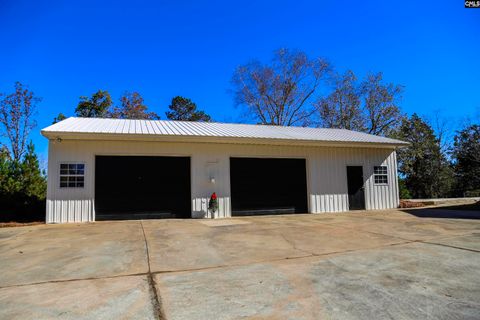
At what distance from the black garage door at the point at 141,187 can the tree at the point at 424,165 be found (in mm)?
21734

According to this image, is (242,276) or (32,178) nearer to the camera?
(242,276)

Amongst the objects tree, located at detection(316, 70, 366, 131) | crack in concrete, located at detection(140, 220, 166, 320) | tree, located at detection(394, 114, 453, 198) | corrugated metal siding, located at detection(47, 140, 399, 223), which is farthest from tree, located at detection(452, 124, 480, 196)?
crack in concrete, located at detection(140, 220, 166, 320)

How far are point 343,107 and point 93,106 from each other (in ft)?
72.4

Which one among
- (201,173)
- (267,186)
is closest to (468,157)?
(267,186)

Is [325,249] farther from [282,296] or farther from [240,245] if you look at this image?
[282,296]

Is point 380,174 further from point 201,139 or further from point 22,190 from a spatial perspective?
point 22,190

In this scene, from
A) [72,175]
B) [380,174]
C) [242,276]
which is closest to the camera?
[242,276]

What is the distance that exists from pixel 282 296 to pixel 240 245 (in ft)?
9.22

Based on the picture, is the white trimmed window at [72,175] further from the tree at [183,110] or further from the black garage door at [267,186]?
the tree at [183,110]

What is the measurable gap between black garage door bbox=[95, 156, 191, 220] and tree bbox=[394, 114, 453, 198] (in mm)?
21734

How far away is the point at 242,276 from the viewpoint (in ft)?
13.4

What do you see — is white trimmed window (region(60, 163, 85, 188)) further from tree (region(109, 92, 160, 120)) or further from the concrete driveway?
tree (region(109, 92, 160, 120))

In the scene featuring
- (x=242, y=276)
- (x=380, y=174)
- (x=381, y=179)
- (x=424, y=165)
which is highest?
(x=424, y=165)

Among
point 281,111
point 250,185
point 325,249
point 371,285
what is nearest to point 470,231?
point 325,249
